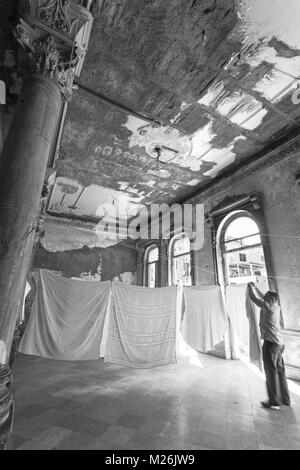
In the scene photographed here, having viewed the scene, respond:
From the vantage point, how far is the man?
332 cm

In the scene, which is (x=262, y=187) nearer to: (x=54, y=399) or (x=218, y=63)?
(x=218, y=63)

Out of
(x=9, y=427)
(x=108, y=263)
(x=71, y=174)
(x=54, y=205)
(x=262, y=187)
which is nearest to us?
(x=9, y=427)

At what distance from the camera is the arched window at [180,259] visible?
812 cm

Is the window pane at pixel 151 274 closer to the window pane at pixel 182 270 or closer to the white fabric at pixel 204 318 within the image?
the window pane at pixel 182 270

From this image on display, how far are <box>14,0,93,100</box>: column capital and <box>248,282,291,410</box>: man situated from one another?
436 centimetres

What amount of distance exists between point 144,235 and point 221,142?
6026 millimetres

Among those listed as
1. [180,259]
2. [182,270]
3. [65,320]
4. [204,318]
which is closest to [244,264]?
[182,270]

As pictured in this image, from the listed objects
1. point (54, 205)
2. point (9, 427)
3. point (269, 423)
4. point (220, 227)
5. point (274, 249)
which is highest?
point (54, 205)

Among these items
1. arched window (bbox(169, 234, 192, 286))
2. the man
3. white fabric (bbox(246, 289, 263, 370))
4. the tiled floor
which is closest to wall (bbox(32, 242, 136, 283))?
arched window (bbox(169, 234, 192, 286))

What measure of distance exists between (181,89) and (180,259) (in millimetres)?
5903

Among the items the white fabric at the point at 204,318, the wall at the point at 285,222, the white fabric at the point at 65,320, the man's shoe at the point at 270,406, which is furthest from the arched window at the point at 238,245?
the white fabric at the point at 65,320

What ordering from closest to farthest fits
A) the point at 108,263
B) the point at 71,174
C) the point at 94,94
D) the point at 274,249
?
the point at 94,94, the point at 274,249, the point at 71,174, the point at 108,263

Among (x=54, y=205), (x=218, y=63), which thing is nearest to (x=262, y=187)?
(x=218, y=63)
